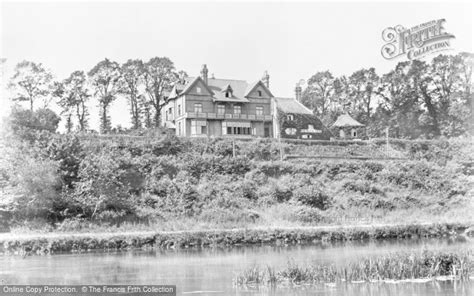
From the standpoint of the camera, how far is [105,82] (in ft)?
201

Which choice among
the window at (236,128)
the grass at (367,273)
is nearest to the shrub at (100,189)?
the grass at (367,273)

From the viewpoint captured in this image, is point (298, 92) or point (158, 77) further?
point (298, 92)

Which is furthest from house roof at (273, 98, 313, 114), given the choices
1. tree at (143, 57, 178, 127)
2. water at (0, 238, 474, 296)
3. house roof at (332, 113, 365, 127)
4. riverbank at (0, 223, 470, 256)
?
water at (0, 238, 474, 296)

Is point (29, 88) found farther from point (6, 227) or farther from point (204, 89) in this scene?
point (6, 227)

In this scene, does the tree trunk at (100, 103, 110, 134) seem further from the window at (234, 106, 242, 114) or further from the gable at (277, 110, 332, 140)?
the gable at (277, 110, 332, 140)

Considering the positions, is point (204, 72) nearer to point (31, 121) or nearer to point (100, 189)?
point (31, 121)

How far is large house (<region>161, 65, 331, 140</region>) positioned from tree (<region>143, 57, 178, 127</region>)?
4513 millimetres

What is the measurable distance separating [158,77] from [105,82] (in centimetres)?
610

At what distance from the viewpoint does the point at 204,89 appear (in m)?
53.7

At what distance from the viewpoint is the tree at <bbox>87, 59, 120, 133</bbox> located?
199 ft

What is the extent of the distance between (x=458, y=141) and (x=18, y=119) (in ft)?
131

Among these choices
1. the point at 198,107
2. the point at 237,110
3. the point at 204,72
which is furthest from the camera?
the point at 204,72

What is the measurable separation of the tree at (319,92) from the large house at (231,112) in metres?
16.1

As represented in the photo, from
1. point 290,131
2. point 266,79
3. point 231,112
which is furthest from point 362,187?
point 266,79
